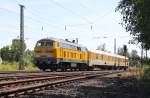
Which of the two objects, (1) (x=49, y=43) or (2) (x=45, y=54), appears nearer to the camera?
(2) (x=45, y=54)

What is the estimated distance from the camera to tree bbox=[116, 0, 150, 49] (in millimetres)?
18734

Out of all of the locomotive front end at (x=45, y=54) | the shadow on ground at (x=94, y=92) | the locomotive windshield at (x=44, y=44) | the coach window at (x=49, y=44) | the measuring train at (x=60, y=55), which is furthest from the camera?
the locomotive windshield at (x=44, y=44)

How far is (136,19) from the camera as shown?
21.9m

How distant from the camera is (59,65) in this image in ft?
132

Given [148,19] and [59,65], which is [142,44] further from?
[59,65]

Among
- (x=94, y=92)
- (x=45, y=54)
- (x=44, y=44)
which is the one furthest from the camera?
(x=44, y=44)

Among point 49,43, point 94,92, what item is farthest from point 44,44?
point 94,92

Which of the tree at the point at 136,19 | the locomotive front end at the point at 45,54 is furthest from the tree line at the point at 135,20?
the locomotive front end at the point at 45,54

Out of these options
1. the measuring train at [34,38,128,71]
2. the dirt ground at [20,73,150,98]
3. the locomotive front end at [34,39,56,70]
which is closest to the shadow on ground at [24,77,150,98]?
the dirt ground at [20,73,150,98]

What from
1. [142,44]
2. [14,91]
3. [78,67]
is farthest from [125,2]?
[78,67]

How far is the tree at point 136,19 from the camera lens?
18734mm

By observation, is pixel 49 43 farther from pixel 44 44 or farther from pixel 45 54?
pixel 45 54

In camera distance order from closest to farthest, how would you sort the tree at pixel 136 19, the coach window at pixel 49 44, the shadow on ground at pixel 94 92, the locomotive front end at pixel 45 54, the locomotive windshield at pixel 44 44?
the shadow on ground at pixel 94 92 → the tree at pixel 136 19 → the locomotive front end at pixel 45 54 → the coach window at pixel 49 44 → the locomotive windshield at pixel 44 44

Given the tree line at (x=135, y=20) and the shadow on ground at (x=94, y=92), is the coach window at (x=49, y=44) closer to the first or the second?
the tree line at (x=135, y=20)
